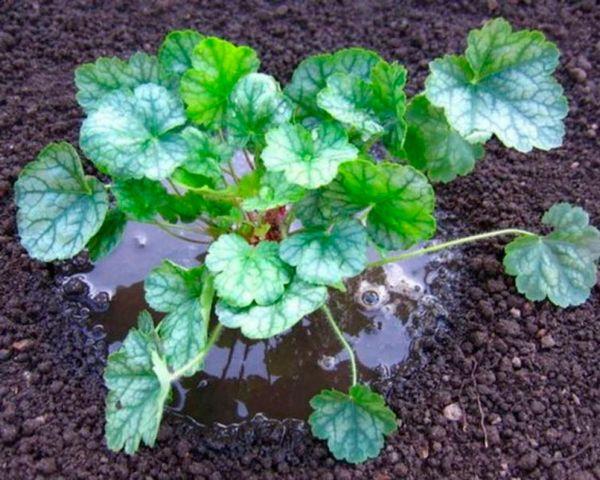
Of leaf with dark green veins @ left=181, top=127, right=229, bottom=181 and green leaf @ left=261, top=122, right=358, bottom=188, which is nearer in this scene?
green leaf @ left=261, top=122, right=358, bottom=188

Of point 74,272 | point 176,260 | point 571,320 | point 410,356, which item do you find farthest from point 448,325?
point 74,272

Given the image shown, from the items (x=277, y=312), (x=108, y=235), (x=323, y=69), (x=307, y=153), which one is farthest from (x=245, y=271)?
(x=323, y=69)

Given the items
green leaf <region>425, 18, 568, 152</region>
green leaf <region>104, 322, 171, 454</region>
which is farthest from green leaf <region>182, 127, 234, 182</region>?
green leaf <region>425, 18, 568, 152</region>

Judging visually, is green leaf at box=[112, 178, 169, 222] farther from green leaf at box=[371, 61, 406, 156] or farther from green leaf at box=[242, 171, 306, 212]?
green leaf at box=[371, 61, 406, 156]

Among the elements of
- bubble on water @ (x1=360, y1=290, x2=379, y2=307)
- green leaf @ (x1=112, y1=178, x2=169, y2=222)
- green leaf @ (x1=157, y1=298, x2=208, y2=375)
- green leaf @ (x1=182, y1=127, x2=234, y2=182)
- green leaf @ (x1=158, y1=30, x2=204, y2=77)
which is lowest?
bubble on water @ (x1=360, y1=290, x2=379, y2=307)

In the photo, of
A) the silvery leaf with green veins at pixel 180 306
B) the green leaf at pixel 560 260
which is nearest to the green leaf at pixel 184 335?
the silvery leaf with green veins at pixel 180 306

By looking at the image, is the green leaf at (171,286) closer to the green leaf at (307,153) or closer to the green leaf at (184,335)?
the green leaf at (184,335)
